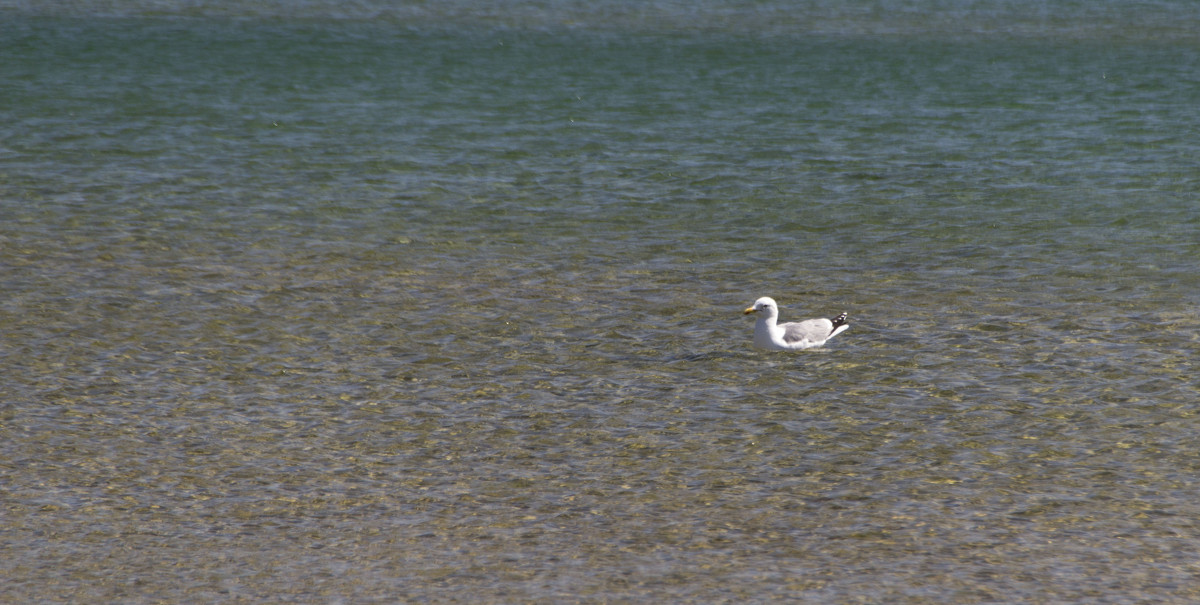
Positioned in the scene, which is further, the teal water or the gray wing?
the gray wing

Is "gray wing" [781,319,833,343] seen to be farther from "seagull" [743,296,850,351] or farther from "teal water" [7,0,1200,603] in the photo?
"teal water" [7,0,1200,603]

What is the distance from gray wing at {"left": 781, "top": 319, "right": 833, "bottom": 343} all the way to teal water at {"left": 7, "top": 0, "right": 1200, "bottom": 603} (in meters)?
0.20

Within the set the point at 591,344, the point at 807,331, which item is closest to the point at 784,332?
the point at 807,331

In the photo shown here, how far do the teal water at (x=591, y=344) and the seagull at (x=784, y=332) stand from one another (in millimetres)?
168

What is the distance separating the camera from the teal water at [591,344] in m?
9.97

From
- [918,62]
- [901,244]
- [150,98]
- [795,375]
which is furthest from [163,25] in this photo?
[795,375]

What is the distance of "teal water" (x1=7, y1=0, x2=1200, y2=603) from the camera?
997 cm

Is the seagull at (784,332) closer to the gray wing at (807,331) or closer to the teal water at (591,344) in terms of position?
the gray wing at (807,331)

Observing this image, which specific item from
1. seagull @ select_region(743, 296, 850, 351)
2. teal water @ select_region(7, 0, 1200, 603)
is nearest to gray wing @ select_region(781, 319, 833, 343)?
seagull @ select_region(743, 296, 850, 351)

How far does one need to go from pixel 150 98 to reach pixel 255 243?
12079mm

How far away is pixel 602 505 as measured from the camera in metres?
10.8

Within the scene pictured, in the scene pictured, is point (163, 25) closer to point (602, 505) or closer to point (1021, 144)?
point (1021, 144)

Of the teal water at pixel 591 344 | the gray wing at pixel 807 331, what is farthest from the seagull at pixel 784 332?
the teal water at pixel 591 344

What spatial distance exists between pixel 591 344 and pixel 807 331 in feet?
6.78
